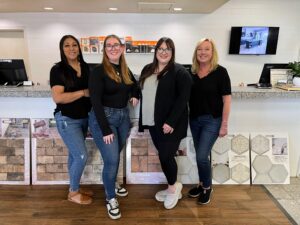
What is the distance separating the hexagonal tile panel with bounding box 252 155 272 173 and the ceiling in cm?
263

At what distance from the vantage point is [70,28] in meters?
5.31

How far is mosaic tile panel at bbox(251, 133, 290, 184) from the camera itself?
2.82 metres

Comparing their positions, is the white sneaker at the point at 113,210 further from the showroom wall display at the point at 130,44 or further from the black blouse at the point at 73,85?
the showroom wall display at the point at 130,44

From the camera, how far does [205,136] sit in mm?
2289

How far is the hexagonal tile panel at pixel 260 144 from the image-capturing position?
2.82 meters

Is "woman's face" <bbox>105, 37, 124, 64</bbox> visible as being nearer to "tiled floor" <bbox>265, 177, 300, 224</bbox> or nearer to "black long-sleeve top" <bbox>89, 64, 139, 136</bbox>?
"black long-sleeve top" <bbox>89, 64, 139, 136</bbox>

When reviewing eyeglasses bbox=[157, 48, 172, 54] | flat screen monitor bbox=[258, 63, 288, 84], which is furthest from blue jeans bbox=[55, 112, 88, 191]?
flat screen monitor bbox=[258, 63, 288, 84]

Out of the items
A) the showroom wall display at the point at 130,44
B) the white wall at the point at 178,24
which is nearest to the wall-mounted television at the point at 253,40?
the white wall at the point at 178,24

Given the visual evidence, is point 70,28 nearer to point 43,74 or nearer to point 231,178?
point 43,74

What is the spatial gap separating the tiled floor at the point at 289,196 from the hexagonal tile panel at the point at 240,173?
0.74ft

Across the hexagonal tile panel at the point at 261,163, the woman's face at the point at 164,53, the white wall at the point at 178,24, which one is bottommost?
the hexagonal tile panel at the point at 261,163

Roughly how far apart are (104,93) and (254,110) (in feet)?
5.24

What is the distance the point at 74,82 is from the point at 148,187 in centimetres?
131

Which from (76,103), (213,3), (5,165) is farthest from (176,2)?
(5,165)
